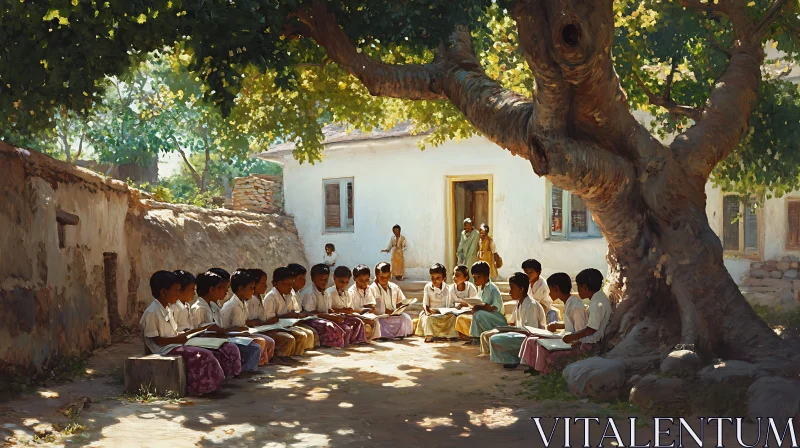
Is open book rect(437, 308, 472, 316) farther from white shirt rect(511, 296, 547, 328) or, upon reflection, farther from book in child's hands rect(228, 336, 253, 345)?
book in child's hands rect(228, 336, 253, 345)

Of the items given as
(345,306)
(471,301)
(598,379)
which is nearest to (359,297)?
(345,306)

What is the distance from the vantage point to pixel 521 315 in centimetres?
997

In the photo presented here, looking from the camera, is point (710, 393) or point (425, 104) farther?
point (425, 104)

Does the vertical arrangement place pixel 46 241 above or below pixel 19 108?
below

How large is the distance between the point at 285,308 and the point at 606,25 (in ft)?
18.9

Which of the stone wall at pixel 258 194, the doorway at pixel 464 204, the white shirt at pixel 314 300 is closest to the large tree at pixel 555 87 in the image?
the white shirt at pixel 314 300

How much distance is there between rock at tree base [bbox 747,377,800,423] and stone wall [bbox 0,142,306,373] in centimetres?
614

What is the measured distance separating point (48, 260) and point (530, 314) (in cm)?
548

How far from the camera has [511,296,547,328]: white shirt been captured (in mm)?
9906

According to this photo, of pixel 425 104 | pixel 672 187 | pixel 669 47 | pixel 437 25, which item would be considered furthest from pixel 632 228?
pixel 425 104

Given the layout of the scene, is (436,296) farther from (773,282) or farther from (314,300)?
(773,282)

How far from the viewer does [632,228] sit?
850 cm

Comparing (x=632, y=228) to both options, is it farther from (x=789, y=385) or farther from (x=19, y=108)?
(x=19, y=108)

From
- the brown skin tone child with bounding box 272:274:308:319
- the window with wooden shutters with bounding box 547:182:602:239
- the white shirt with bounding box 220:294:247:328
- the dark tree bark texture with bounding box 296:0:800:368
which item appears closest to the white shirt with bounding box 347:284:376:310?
the brown skin tone child with bounding box 272:274:308:319
